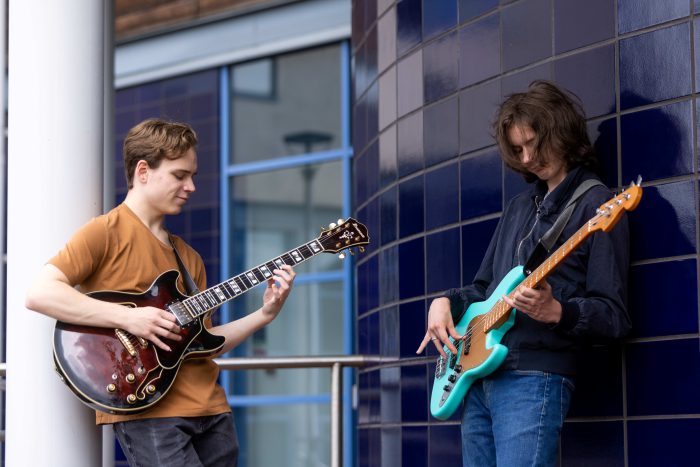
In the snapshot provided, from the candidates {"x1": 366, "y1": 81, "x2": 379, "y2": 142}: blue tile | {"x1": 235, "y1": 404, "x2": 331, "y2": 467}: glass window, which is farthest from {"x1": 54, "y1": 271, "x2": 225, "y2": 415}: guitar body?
{"x1": 235, "y1": 404, "x2": 331, "y2": 467}: glass window

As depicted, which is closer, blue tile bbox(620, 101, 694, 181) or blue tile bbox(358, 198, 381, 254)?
blue tile bbox(620, 101, 694, 181)

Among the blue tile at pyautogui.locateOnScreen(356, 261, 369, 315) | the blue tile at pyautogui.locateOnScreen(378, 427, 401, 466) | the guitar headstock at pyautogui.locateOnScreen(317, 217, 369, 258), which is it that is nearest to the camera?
the guitar headstock at pyautogui.locateOnScreen(317, 217, 369, 258)

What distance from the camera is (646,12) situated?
3766 millimetres

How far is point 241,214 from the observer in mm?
8633

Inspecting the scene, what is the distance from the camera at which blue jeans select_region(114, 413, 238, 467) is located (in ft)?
11.8

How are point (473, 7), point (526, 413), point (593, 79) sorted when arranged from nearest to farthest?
1. point (526, 413)
2. point (593, 79)
3. point (473, 7)

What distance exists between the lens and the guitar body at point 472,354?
11.4ft

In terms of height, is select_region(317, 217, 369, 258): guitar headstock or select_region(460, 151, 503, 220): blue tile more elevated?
select_region(460, 151, 503, 220): blue tile

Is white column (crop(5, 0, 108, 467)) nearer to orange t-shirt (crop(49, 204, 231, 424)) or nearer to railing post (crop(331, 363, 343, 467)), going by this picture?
orange t-shirt (crop(49, 204, 231, 424))

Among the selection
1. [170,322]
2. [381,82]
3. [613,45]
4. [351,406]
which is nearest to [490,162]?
[613,45]

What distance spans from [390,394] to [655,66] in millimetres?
1899

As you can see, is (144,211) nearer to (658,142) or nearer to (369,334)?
(658,142)

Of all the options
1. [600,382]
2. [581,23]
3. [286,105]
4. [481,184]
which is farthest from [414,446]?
[286,105]

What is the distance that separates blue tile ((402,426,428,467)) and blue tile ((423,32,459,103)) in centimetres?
129
